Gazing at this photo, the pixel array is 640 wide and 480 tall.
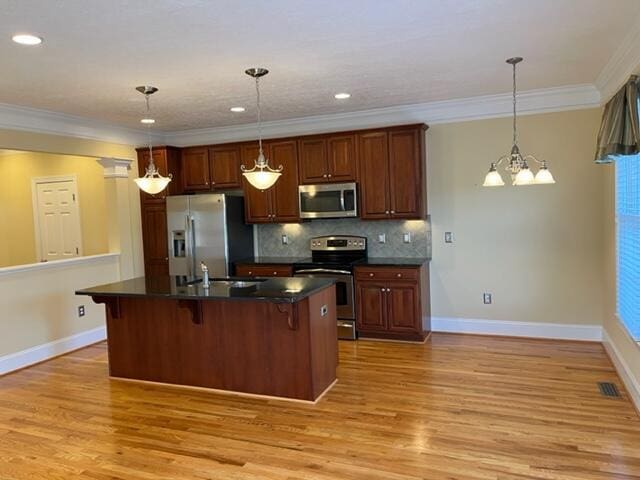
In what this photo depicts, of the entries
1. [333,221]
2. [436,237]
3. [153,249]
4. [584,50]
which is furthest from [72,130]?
[584,50]

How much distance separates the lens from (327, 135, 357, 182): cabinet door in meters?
5.70

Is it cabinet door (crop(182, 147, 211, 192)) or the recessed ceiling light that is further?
cabinet door (crop(182, 147, 211, 192))

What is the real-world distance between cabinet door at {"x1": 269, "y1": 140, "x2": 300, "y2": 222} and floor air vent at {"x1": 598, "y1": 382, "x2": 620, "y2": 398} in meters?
3.57

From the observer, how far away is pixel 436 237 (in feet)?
18.7

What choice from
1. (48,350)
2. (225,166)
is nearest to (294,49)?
(225,166)

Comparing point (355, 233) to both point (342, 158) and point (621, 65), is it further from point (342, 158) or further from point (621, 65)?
point (621, 65)

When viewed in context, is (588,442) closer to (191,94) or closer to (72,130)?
(191,94)

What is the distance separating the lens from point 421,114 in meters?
5.58

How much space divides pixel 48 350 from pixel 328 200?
347 cm

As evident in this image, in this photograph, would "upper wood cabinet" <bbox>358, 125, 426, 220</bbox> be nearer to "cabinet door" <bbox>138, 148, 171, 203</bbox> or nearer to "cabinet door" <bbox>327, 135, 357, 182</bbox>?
"cabinet door" <bbox>327, 135, 357, 182</bbox>

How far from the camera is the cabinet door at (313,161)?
5852 millimetres

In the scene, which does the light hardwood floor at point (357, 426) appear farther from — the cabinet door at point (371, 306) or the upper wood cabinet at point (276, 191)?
the upper wood cabinet at point (276, 191)

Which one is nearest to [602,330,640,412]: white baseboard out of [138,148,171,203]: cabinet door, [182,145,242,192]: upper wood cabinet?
[182,145,242,192]: upper wood cabinet

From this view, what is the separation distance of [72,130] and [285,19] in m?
3.69
